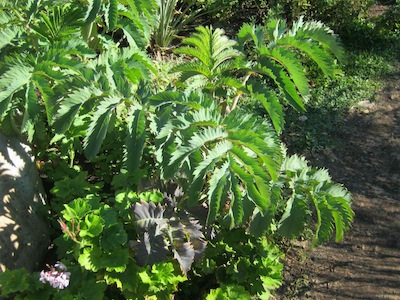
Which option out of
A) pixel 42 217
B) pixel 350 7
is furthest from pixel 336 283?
pixel 350 7

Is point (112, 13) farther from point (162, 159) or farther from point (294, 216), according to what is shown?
point (294, 216)

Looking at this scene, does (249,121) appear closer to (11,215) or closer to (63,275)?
(63,275)

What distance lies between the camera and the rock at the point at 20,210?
116 inches

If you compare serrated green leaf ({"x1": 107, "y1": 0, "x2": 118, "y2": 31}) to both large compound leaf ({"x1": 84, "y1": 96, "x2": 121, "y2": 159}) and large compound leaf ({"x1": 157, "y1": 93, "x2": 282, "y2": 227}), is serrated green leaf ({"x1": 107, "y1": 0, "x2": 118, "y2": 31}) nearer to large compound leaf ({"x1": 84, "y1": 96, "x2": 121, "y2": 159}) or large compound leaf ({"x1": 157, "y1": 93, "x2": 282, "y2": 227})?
large compound leaf ({"x1": 84, "y1": 96, "x2": 121, "y2": 159})

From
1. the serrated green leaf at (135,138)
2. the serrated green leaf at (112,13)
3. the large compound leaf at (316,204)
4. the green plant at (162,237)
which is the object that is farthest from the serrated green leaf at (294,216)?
the serrated green leaf at (112,13)

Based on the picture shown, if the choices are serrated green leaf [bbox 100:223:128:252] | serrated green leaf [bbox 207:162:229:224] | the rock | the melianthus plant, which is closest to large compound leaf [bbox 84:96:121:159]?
the melianthus plant

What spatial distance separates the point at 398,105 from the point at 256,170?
264cm

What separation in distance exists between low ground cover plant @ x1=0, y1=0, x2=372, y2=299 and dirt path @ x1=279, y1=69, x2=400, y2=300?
17.6 inches

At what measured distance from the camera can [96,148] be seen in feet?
8.33

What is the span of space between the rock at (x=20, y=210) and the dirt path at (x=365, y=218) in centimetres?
141

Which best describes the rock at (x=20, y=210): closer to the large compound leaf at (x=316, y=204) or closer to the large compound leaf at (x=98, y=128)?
the large compound leaf at (x=98, y=128)

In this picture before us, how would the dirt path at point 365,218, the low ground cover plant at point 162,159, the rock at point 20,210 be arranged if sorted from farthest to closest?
1. the dirt path at point 365,218
2. the rock at point 20,210
3. the low ground cover plant at point 162,159

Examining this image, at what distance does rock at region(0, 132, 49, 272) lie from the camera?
2939mm

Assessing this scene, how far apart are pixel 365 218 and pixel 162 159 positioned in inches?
69.3
